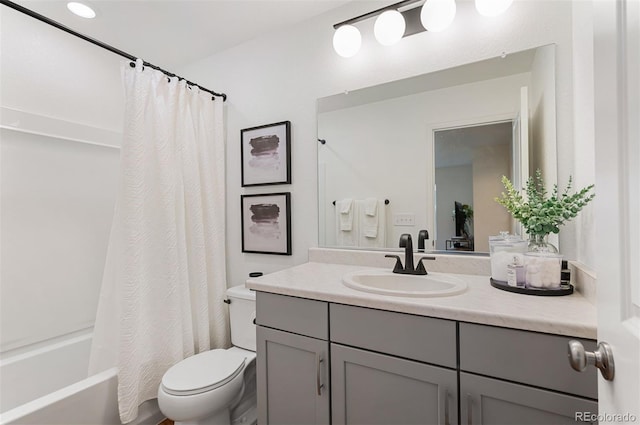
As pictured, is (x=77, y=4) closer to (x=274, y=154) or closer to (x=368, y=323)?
(x=274, y=154)

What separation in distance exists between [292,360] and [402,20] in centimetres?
173

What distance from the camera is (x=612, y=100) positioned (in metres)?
0.51

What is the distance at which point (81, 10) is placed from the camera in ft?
5.63

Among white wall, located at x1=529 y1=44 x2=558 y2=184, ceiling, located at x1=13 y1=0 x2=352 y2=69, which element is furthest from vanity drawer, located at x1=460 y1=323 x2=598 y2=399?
ceiling, located at x1=13 y1=0 x2=352 y2=69

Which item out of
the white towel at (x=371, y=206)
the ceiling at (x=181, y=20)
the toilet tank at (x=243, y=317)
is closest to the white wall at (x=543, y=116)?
the white towel at (x=371, y=206)

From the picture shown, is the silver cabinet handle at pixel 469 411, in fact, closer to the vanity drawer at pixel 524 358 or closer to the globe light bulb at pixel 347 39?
the vanity drawer at pixel 524 358

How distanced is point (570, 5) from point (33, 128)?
9.62 feet

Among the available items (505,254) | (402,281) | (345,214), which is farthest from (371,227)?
(505,254)

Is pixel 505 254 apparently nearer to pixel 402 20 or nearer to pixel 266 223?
pixel 402 20

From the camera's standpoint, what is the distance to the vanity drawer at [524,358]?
753 mm

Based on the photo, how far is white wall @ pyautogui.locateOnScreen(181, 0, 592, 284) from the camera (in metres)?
1.23

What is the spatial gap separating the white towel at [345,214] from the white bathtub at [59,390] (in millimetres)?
1440

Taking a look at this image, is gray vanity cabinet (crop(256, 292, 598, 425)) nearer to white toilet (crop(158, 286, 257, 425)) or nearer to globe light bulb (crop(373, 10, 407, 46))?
white toilet (crop(158, 286, 257, 425))

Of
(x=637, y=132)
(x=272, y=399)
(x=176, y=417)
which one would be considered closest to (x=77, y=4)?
(x=176, y=417)
